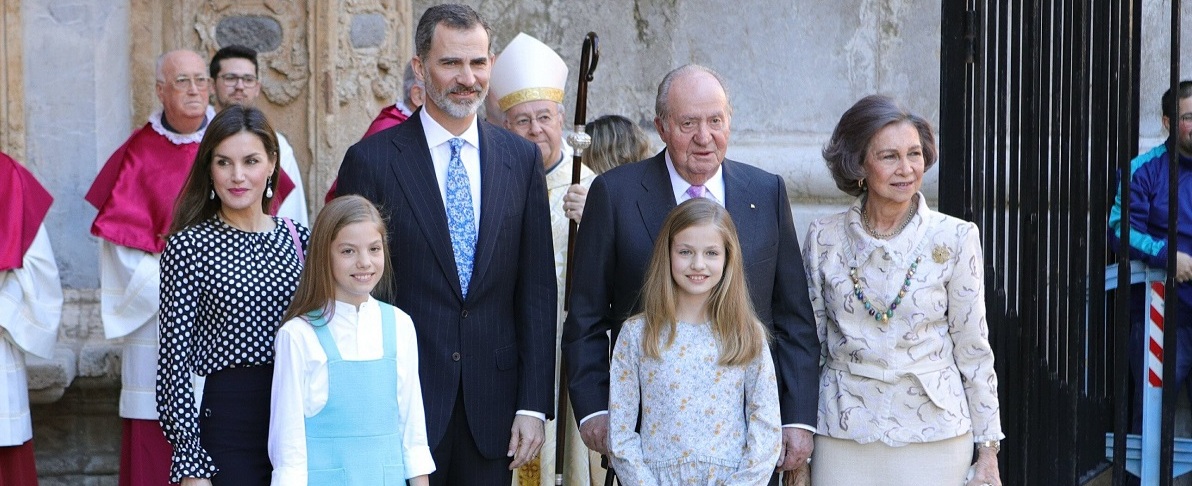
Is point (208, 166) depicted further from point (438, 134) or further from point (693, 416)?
point (693, 416)

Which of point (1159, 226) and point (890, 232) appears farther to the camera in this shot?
point (1159, 226)

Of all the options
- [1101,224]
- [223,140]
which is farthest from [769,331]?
[1101,224]

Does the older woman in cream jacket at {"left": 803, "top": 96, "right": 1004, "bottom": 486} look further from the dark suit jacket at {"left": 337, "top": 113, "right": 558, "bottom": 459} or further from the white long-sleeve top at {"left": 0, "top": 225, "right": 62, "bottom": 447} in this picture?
the white long-sleeve top at {"left": 0, "top": 225, "right": 62, "bottom": 447}

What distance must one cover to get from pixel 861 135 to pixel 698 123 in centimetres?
44

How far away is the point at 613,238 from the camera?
12.5 feet

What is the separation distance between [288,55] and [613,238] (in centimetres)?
240

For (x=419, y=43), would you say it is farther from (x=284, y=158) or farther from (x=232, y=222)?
(x=284, y=158)

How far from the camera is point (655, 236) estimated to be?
12.5 feet

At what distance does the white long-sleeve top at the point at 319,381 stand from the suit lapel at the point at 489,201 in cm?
25

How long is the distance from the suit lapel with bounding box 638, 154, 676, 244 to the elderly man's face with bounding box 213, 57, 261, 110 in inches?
83.4

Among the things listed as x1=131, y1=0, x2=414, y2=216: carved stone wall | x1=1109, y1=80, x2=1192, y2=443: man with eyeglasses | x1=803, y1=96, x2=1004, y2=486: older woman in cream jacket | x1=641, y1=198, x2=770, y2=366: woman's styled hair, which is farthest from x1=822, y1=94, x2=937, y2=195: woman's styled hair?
x1=131, y1=0, x2=414, y2=216: carved stone wall

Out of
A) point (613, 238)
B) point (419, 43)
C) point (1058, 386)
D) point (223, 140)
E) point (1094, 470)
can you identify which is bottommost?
point (1094, 470)

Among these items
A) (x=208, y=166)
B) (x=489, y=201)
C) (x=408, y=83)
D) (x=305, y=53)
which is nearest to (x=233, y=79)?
(x=305, y=53)

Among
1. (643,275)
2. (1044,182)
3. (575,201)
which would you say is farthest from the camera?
(1044,182)
